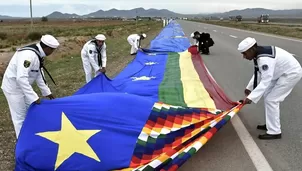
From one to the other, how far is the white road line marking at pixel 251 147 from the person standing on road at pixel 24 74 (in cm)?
298

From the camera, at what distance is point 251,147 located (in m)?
5.59

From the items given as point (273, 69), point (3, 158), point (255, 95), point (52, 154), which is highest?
point (273, 69)

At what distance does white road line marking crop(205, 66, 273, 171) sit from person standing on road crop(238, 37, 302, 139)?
27cm

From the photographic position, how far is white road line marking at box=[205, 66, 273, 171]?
4.89 metres

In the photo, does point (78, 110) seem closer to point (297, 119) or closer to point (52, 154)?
point (52, 154)

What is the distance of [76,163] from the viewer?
4.52m

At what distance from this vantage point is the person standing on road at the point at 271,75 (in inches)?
225

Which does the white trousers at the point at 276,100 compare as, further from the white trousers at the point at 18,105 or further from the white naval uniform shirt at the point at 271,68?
the white trousers at the point at 18,105

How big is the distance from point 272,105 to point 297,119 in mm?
1297

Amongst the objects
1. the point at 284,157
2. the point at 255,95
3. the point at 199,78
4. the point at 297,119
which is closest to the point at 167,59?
the point at 199,78

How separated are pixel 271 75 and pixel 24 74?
11.5 ft

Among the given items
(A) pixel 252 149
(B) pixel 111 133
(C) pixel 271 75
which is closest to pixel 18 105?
(B) pixel 111 133

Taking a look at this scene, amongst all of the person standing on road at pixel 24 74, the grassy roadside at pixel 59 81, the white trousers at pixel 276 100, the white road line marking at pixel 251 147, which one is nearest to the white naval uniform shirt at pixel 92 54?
the grassy roadside at pixel 59 81

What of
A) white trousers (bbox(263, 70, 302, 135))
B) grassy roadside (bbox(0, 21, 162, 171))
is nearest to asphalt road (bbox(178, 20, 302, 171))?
white trousers (bbox(263, 70, 302, 135))
